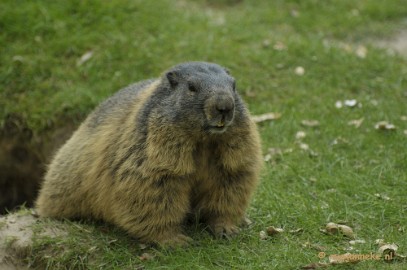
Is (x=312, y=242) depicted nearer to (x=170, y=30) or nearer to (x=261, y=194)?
(x=261, y=194)

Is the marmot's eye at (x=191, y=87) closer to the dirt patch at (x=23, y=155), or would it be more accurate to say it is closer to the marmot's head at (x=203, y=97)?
the marmot's head at (x=203, y=97)

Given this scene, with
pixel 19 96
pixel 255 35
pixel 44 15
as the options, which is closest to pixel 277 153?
pixel 255 35

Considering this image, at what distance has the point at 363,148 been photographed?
7.03m

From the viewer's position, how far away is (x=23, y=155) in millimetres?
8352

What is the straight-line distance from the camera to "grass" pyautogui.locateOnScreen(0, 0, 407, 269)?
519 cm

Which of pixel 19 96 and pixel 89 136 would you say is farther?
pixel 19 96

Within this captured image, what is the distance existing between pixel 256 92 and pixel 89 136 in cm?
313

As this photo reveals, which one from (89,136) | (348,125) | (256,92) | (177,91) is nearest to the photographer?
(177,91)

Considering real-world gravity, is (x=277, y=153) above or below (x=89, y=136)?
below

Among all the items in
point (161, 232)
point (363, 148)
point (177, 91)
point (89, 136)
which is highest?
point (177, 91)

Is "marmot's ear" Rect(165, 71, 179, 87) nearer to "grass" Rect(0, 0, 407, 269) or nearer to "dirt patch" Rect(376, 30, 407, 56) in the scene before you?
"grass" Rect(0, 0, 407, 269)

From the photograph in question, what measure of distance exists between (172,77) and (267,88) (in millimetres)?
3571

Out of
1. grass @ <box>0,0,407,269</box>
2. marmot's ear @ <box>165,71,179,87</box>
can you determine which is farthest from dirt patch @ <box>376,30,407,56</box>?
marmot's ear @ <box>165,71,179,87</box>

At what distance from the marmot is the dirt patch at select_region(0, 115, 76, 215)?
262 centimetres
